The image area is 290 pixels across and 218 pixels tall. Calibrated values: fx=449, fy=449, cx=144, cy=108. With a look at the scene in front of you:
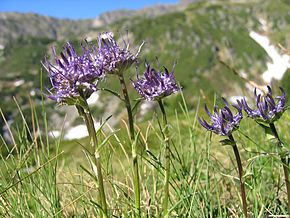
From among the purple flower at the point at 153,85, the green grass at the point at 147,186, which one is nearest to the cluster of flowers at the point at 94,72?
the purple flower at the point at 153,85

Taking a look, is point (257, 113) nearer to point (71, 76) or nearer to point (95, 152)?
point (95, 152)

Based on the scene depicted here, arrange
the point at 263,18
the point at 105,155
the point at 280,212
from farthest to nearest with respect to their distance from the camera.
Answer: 1. the point at 263,18
2. the point at 105,155
3. the point at 280,212

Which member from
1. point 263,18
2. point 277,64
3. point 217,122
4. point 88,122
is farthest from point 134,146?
point 277,64

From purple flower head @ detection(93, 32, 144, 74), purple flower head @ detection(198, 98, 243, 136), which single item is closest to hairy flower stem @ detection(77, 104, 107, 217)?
purple flower head @ detection(93, 32, 144, 74)

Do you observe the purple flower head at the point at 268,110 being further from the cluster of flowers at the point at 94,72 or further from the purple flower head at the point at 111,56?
the purple flower head at the point at 111,56

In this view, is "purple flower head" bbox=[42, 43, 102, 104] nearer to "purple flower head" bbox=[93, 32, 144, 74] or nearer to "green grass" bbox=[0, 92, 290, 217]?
"purple flower head" bbox=[93, 32, 144, 74]

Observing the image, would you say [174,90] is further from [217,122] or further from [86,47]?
[86,47]
